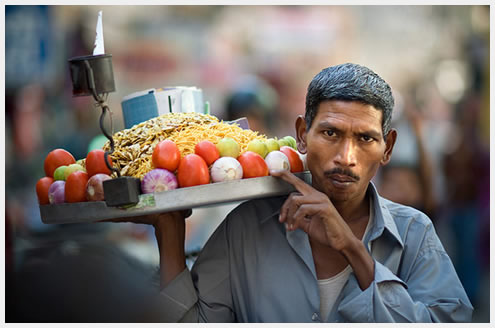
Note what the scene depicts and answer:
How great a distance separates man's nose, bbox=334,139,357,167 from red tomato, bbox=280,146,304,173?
214 millimetres

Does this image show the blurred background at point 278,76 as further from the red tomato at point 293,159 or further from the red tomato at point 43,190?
the red tomato at point 43,190

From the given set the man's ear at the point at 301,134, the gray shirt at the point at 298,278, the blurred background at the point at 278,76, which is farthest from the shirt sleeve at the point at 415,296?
the blurred background at the point at 278,76

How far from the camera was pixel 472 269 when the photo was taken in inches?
237

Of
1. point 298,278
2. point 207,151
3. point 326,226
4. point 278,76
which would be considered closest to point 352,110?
point 326,226

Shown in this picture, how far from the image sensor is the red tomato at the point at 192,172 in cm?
214

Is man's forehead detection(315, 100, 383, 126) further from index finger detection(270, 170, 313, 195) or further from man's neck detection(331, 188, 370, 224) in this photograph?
man's neck detection(331, 188, 370, 224)

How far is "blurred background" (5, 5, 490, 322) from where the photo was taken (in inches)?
235

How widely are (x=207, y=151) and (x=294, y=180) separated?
0.35 m

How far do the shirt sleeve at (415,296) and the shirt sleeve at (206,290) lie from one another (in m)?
0.50

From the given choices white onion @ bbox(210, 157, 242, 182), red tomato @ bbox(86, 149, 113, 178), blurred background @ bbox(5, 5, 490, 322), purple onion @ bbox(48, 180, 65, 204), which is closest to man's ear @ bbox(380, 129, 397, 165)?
white onion @ bbox(210, 157, 242, 182)

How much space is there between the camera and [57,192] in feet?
7.33

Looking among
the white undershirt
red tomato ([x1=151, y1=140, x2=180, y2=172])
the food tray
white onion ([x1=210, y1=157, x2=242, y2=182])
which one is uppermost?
red tomato ([x1=151, y1=140, x2=180, y2=172])

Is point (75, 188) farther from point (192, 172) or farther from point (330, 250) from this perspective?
point (330, 250)

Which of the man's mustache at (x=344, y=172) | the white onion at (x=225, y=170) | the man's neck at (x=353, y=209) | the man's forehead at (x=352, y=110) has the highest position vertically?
the man's forehead at (x=352, y=110)
